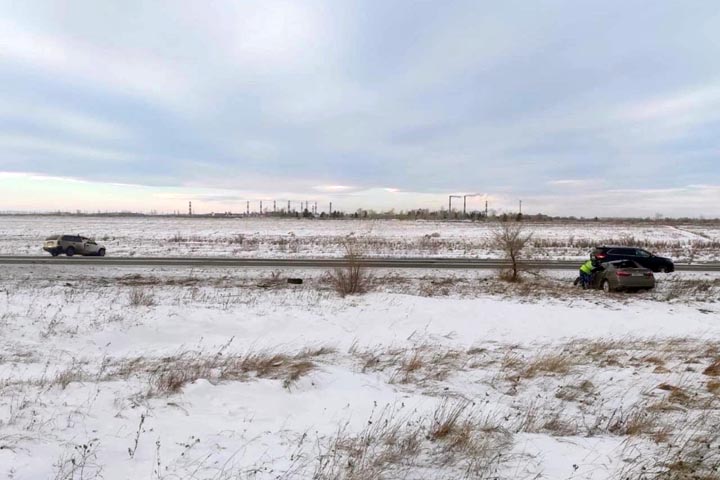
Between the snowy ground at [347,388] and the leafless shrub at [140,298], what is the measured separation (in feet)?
0.32

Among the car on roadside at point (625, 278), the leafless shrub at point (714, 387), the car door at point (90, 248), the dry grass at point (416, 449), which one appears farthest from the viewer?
the car door at point (90, 248)

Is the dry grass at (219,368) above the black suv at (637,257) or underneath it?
underneath

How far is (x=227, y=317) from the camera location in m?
12.0

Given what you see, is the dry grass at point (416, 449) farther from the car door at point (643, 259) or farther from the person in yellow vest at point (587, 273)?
the car door at point (643, 259)

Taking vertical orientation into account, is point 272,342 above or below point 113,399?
below

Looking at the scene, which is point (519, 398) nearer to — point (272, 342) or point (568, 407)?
point (568, 407)

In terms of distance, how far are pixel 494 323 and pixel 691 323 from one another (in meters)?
6.16

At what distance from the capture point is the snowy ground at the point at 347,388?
3965 mm

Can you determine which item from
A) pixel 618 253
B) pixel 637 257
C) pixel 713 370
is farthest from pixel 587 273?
pixel 713 370

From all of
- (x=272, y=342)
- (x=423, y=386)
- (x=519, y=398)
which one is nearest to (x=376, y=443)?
(x=423, y=386)

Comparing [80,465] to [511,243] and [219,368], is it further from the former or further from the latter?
[511,243]

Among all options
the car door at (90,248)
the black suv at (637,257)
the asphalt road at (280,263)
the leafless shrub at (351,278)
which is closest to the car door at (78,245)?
the car door at (90,248)

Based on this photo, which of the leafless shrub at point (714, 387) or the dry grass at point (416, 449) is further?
the leafless shrub at point (714, 387)

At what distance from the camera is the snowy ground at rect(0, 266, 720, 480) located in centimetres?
396
